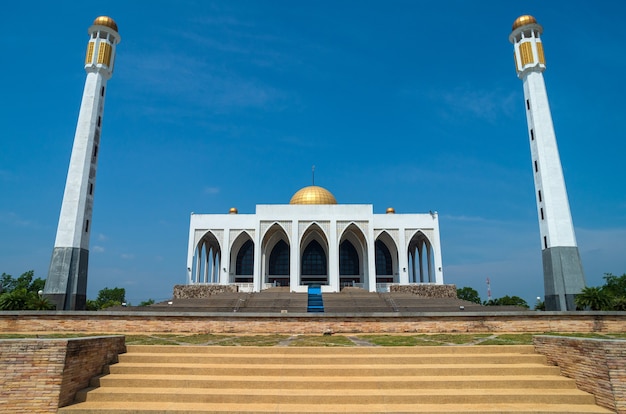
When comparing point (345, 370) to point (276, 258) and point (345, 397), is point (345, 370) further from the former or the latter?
point (276, 258)

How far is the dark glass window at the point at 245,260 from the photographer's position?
36.0 m

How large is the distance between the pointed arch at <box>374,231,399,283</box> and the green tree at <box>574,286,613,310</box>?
59.5ft

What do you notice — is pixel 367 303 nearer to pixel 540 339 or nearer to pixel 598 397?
pixel 540 339

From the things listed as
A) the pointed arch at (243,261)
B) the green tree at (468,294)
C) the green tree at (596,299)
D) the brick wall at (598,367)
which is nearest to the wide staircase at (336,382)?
the brick wall at (598,367)

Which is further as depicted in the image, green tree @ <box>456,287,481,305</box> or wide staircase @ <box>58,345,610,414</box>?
green tree @ <box>456,287,481,305</box>

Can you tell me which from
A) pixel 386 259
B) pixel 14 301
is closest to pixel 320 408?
pixel 14 301

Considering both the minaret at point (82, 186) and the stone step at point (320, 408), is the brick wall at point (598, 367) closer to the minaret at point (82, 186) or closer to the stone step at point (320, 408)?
the stone step at point (320, 408)

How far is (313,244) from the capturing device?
35.8 meters

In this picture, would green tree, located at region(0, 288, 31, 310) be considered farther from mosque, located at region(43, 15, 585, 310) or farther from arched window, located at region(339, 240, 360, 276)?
arched window, located at region(339, 240, 360, 276)

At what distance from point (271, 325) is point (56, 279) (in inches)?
558

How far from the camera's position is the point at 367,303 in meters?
21.8

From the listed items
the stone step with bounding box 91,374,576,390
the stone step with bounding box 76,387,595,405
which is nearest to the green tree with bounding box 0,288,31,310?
the stone step with bounding box 91,374,576,390

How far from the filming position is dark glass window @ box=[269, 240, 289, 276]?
35688 mm

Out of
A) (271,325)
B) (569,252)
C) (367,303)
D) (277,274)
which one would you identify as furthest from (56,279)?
(569,252)
